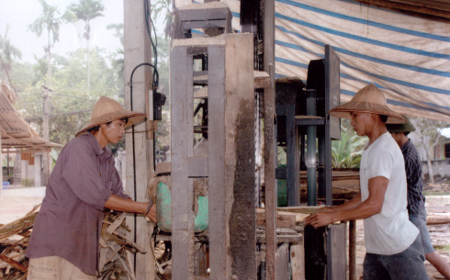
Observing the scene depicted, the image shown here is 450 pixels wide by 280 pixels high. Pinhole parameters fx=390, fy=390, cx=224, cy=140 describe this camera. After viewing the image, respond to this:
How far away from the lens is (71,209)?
9.98 ft

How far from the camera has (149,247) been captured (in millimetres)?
4516

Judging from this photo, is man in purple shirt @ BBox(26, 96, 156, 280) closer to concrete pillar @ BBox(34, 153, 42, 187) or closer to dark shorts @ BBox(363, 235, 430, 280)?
dark shorts @ BBox(363, 235, 430, 280)

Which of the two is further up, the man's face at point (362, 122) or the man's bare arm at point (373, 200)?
the man's face at point (362, 122)

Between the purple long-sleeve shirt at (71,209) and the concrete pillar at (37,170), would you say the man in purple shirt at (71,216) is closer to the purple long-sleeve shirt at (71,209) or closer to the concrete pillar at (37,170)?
the purple long-sleeve shirt at (71,209)

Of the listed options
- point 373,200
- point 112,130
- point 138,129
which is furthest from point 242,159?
point 138,129

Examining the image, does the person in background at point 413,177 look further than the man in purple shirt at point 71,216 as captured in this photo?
Yes

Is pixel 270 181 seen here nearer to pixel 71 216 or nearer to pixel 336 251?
pixel 71 216

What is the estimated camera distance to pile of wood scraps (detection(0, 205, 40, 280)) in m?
4.75

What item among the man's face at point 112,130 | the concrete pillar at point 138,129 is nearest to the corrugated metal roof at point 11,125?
the concrete pillar at point 138,129

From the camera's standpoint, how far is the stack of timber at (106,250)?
4535 millimetres

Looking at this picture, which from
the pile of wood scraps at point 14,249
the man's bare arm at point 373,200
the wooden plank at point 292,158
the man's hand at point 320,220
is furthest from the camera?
the pile of wood scraps at point 14,249

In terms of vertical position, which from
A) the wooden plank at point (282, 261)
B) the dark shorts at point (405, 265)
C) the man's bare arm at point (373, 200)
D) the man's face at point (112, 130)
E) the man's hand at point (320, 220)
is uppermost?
the man's face at point (112, 130)

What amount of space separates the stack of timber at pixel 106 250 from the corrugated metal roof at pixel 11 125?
1115cm

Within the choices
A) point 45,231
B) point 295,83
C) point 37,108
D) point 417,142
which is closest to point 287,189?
point 295,83
